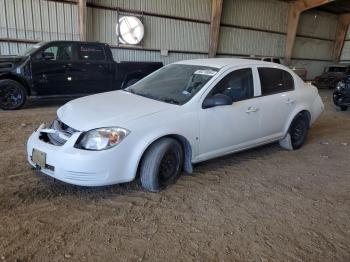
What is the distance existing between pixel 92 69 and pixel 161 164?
5820 mm

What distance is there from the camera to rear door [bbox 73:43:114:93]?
8516 mm

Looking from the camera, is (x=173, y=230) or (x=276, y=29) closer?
(x=173, y=230)

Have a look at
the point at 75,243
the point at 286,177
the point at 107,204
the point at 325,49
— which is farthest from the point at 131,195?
the point at 325,49

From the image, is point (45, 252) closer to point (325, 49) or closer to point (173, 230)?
point (173, 230)

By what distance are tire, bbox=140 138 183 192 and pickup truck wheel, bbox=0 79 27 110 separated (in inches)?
224

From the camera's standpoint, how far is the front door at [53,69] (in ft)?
26.2

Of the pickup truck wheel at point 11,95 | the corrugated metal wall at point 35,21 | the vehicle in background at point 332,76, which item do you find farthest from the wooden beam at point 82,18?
the vehicle in background at point 332,76

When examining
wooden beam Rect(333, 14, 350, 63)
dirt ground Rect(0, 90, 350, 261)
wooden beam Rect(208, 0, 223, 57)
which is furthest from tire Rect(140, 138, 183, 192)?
wooden beam Rect(333, 14, 350, 63)

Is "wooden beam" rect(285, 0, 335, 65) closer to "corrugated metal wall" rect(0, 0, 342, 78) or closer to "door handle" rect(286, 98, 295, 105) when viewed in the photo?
"corrugated metal wall" rect(0, 0, 342, 78)

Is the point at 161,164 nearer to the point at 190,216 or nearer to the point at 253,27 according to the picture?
the point at 190,216

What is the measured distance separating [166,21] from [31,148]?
1104 cm

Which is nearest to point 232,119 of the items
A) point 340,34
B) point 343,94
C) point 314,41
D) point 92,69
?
point 92,69

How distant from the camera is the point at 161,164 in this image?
363 cm

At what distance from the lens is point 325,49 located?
816 inches
